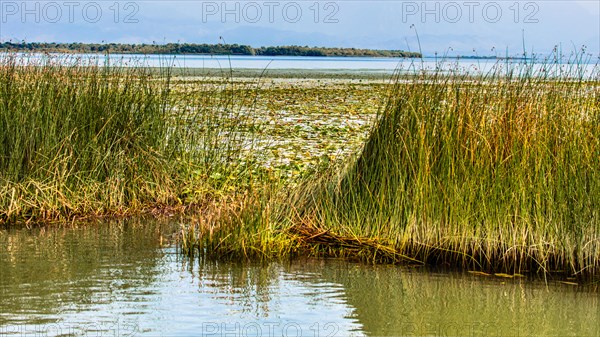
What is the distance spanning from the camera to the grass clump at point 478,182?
7.04m

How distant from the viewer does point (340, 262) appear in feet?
24.5

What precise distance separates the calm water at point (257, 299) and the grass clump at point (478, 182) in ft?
0.96

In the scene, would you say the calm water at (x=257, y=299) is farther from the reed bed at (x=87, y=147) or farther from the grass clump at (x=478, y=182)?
the reed bed at (x=87, y=147)

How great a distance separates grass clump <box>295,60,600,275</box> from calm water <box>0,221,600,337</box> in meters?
0.29

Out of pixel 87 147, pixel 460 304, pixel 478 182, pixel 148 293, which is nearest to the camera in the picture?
pixel 460 304

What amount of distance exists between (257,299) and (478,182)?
2.19 m

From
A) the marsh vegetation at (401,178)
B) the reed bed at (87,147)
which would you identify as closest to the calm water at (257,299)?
the marsh vegetation at (401,178)

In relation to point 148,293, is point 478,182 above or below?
above

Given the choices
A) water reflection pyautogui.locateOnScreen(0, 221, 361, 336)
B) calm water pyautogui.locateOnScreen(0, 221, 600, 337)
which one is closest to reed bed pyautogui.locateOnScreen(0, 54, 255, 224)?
water reflection pyautogui.locateOnScreen(0, 221, 361, 336)

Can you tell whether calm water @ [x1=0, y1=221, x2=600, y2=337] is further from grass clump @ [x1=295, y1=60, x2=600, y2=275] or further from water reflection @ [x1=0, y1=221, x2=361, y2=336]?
grass clump @ [x1=295, y1=60, x2=600, y2=275]

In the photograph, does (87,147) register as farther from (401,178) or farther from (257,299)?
(257,299)

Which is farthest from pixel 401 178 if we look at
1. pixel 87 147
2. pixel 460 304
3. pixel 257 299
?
pixel 87 147

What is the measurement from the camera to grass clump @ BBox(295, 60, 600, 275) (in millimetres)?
7035

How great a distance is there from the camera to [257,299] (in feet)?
20.7
